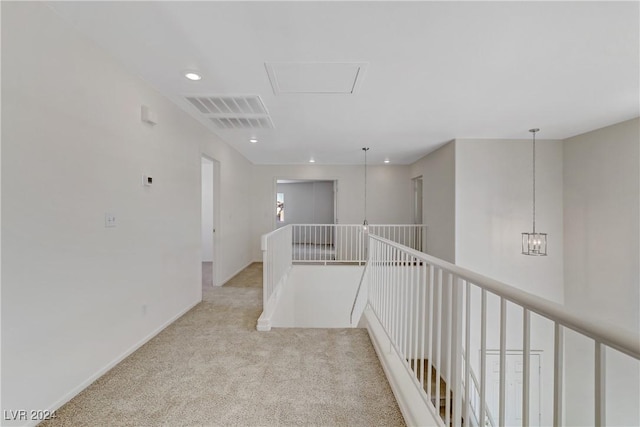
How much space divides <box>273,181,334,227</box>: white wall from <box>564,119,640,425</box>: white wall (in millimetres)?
7066

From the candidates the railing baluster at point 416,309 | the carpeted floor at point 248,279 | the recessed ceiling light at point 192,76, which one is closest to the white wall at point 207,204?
the carpeted floor at point 248,279

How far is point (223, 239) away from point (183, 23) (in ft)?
11.4

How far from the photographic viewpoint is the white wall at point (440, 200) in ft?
15.1

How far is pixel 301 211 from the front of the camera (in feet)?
34.8

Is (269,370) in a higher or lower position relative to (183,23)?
lower

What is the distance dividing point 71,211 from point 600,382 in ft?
8.72

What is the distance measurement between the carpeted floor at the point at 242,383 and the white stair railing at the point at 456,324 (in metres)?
0.37

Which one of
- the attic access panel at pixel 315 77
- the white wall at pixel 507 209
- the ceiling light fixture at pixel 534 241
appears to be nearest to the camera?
the attic access panel at pixel 315 77

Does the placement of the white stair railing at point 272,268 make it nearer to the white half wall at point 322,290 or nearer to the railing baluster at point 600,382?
the white half wall at point 322,290

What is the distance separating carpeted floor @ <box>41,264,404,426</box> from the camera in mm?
1689

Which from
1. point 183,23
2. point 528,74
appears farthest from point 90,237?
point 528,74

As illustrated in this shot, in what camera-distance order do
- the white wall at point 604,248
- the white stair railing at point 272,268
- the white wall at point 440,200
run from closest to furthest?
the white stair railing at point 272,268 < the white wall at point 604,248 < the white wall at point 440,200

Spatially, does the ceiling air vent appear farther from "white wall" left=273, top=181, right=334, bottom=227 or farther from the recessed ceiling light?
"white wall" left=273, top=181, right=334, bottom=227

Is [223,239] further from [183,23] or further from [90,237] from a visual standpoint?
[183,23]
